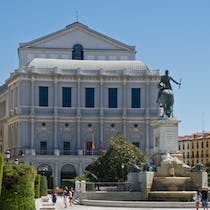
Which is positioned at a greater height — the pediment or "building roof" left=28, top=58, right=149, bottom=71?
the pediment

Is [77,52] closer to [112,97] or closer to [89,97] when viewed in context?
[89,97]

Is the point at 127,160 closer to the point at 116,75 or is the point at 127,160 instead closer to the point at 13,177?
the point at 116,75

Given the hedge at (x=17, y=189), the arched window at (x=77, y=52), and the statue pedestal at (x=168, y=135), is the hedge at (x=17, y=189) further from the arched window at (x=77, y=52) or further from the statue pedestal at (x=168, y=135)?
the arched window at (x=77, y=52)

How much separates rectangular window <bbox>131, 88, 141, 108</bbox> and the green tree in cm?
2878

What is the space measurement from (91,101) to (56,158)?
35.6 feet

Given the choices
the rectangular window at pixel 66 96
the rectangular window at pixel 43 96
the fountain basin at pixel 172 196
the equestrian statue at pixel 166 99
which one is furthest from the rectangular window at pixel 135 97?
the fountain basin at pixel 172 196

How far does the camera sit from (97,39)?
4791 inches

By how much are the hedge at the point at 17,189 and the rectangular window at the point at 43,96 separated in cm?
7777

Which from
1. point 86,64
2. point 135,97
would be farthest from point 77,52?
point 135,97

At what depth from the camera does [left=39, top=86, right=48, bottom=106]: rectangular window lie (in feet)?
356

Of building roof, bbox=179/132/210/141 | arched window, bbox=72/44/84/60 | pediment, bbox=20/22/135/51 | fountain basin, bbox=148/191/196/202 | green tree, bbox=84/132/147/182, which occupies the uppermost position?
pediment, bbox=20/22/135/51

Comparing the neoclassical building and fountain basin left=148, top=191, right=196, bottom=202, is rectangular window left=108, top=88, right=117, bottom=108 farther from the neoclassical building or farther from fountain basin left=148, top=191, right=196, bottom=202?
fountain basin left=148, top=191, right=196, bottom=202

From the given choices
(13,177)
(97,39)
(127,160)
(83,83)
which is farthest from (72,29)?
(13,177)

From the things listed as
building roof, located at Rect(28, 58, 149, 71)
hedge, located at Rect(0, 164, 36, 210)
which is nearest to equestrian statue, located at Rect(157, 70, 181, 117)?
hedge, located at Rect(0, 164, 36, 210)
